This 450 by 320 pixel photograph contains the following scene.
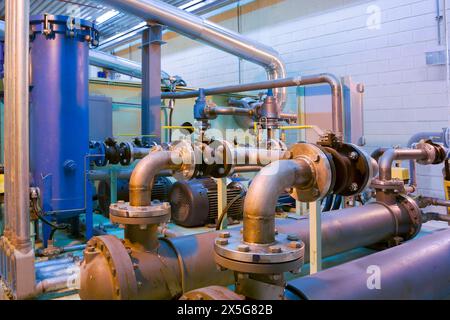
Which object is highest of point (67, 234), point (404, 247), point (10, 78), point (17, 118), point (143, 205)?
point (10, 78)

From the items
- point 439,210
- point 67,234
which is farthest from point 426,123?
point 67,234

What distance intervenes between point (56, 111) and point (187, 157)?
117cm

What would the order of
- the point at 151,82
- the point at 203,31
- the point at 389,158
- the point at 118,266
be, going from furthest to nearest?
1. the point at 203,31
2. the point at 151,82
3. the point at 389,158
4. the point at 118,266

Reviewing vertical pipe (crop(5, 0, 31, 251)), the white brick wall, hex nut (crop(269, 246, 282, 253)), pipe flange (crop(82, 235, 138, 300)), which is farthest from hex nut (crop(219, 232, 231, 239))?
the white brick wall

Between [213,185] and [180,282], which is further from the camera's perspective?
[213,185]

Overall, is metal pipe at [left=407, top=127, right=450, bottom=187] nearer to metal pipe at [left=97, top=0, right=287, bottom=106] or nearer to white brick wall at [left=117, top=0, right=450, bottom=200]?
white brick wall at [left=117, top=0, right=450, bottom=200]

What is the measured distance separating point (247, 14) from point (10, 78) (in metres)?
3.83

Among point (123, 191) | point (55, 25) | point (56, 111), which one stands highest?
point (55, 25)

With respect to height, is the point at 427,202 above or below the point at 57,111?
below

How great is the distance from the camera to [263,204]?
0.79m

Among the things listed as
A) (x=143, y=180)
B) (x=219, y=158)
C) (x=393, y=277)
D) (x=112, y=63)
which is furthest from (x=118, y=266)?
(x=112, y=63)

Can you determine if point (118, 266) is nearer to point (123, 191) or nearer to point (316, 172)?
point (316, 172)

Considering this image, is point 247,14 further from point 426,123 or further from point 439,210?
point 439,210

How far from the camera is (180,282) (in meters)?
1.25
